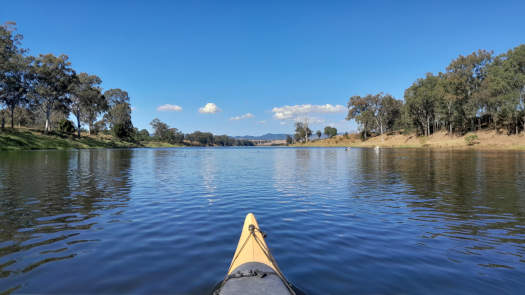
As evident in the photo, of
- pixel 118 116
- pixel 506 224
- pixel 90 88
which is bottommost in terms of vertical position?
pixel 506 224

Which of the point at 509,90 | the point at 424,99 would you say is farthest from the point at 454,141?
the point at 509,90

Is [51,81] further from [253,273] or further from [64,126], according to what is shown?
[253,273]

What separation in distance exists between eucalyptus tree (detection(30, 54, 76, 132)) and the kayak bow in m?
106

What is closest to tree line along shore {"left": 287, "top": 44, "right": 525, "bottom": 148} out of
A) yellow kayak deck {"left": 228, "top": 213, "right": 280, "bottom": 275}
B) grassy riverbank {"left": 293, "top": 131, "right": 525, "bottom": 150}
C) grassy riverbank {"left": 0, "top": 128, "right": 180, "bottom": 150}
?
grassy riverbank {"left": 293, "top": 131, "right": 525, "bottom": 150}

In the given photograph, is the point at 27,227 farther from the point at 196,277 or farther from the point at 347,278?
the point at 347,278

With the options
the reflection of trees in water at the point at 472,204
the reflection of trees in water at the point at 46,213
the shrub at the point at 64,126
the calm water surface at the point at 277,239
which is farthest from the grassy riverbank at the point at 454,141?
the shrub at the point at 64,126

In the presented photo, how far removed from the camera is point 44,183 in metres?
19.5

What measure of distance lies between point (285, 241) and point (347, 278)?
275 cm

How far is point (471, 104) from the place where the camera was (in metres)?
84.2

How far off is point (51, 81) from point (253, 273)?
10918cm

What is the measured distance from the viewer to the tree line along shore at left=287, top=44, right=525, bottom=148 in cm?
7162

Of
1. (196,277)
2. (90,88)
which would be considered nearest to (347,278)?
(196,277)

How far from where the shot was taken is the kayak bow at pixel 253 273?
4.60 meters

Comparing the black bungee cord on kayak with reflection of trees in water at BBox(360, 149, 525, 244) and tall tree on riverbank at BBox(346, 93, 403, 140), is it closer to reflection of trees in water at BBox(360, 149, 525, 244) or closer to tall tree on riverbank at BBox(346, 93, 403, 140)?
reflection of trees in water at BBox(360, 149, 525, 244)
